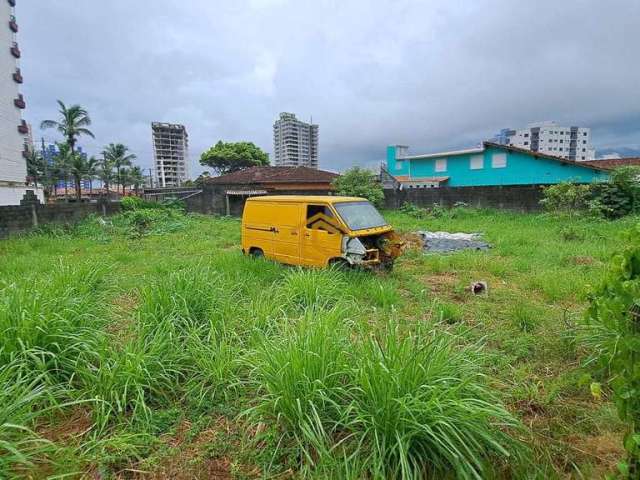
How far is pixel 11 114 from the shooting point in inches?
915

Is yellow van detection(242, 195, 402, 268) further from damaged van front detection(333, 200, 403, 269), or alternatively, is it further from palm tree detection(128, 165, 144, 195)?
palm tree detection(128, 165, 144, 195)

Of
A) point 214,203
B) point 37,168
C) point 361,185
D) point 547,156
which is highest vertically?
point 37,168

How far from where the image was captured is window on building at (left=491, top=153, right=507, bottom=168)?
68.0ft

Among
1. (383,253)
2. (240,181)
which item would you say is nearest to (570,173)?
(383,253)

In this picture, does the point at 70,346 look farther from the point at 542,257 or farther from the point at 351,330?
the point at 542,257

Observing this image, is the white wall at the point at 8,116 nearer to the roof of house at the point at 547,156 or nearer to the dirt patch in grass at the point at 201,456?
the dirt patch in grass at the point at 201,456

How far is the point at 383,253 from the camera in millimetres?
6301

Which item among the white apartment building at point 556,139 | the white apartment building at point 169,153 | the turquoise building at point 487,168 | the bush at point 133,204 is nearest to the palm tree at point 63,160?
the bush at point 133,204

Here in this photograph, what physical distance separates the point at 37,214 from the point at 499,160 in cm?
2316

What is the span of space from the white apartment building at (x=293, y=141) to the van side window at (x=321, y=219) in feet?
169

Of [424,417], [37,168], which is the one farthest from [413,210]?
[37,168]

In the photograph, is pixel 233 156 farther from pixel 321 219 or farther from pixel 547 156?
pixel 321 219

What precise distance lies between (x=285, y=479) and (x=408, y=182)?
26.7m

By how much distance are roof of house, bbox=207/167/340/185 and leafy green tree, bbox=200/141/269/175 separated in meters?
18.2
